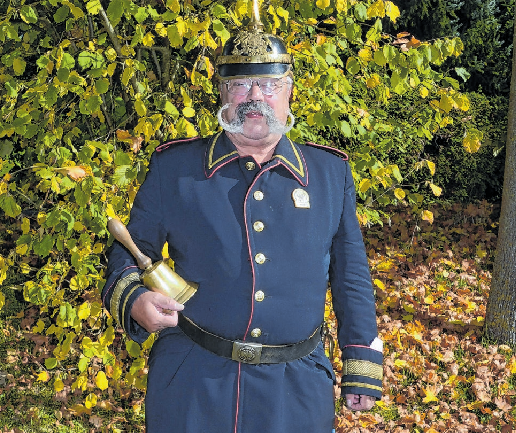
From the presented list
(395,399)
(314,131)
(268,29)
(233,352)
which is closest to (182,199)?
(233,352)

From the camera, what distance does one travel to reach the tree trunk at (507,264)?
5762 mm

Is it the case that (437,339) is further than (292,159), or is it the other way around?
(437,339)

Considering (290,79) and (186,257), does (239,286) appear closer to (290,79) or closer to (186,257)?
(186,257)

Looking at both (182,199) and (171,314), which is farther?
(182,199)

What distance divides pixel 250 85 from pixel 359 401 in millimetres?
1273

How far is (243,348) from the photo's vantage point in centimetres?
232

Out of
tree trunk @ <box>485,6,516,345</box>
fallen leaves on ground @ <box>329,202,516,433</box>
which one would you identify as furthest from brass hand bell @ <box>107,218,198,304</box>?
tree trunk @ <box>485,6,516,345</box>

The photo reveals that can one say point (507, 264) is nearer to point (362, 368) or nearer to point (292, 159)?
point (362, 368)

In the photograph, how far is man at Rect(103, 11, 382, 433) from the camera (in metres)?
2.32

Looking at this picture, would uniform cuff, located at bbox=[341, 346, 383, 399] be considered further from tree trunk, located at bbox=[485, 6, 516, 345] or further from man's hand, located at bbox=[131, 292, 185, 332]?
tree trunk, located at bbox=[485, 6, 516, 345]

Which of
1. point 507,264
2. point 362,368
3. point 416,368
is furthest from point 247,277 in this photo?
point 507,264

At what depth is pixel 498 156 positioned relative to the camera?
369 inches

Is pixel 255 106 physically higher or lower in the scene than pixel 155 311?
higher

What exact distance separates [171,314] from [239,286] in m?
0.26
